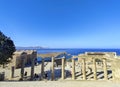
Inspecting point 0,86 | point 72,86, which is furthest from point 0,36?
point 72,86

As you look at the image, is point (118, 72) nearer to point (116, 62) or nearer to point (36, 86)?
point (116, 62)

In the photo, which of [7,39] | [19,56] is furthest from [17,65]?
[7,39]

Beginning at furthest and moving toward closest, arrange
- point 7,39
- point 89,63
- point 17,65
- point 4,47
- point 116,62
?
point 17,65
point 89,63
point 7,39
point 4,47
point 116,62

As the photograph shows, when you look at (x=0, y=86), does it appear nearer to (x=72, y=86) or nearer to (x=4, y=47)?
(x=72, y=86)

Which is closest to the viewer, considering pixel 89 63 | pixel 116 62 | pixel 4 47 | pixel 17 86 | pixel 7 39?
pixel 17 86

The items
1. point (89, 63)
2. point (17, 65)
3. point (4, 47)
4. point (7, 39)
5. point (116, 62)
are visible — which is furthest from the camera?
point (17, 65)

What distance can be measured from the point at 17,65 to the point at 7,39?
58.7 feet

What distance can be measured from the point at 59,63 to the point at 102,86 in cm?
3775

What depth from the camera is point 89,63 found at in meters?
42.7

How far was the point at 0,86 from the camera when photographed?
1816 centimetres

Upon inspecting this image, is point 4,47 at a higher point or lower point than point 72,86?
higher

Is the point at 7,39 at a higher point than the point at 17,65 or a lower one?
higher

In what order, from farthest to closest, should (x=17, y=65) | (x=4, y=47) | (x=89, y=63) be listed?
1. (x=17, y=65)
2. (x=89, y=63)
3. (x=4, y=47)

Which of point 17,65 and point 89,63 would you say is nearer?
point 89,63
